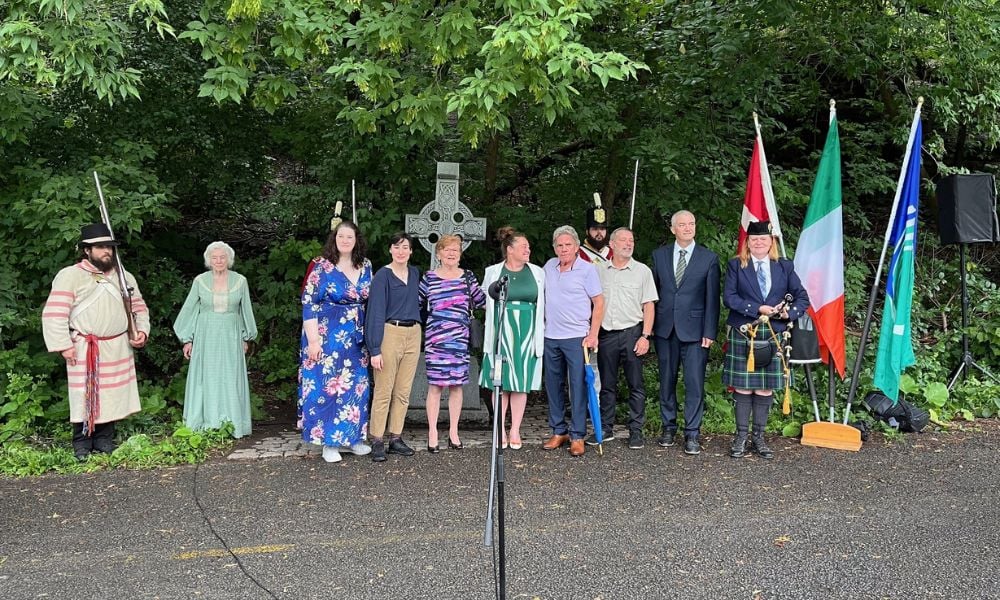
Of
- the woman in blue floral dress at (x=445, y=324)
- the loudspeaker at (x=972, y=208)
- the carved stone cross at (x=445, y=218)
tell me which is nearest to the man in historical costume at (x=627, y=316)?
the woman in blue floral dress at (x=445, y=324)

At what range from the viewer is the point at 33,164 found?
6.24 m

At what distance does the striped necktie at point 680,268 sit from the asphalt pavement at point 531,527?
3.78ft

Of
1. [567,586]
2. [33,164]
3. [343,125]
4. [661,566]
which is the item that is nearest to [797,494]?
[661,566]

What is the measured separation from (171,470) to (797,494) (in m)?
3.76

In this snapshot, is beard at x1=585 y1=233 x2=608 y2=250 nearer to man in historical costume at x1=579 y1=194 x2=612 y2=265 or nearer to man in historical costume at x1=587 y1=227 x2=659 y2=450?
man in historical costume at x1=579 y1=194 x2=612 y2=265

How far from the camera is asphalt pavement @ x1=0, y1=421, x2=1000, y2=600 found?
3389mm

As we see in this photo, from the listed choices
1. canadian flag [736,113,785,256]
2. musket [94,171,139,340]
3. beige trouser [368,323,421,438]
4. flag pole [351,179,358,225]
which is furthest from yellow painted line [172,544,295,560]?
canadian flag [736,113,785,256]

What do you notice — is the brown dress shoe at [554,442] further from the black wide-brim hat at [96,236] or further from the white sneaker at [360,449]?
the black wide-brim hat at [96,236]

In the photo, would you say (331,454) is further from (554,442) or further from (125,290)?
(125,290)

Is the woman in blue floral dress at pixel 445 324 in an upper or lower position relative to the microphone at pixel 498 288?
lower

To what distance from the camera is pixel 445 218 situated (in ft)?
20.9

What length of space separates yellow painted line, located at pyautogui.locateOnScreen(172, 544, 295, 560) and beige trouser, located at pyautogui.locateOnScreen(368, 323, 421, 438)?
1.61 meters

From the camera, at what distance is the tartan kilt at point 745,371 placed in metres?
5.26

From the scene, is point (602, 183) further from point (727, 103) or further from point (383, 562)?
point (383, 562)
